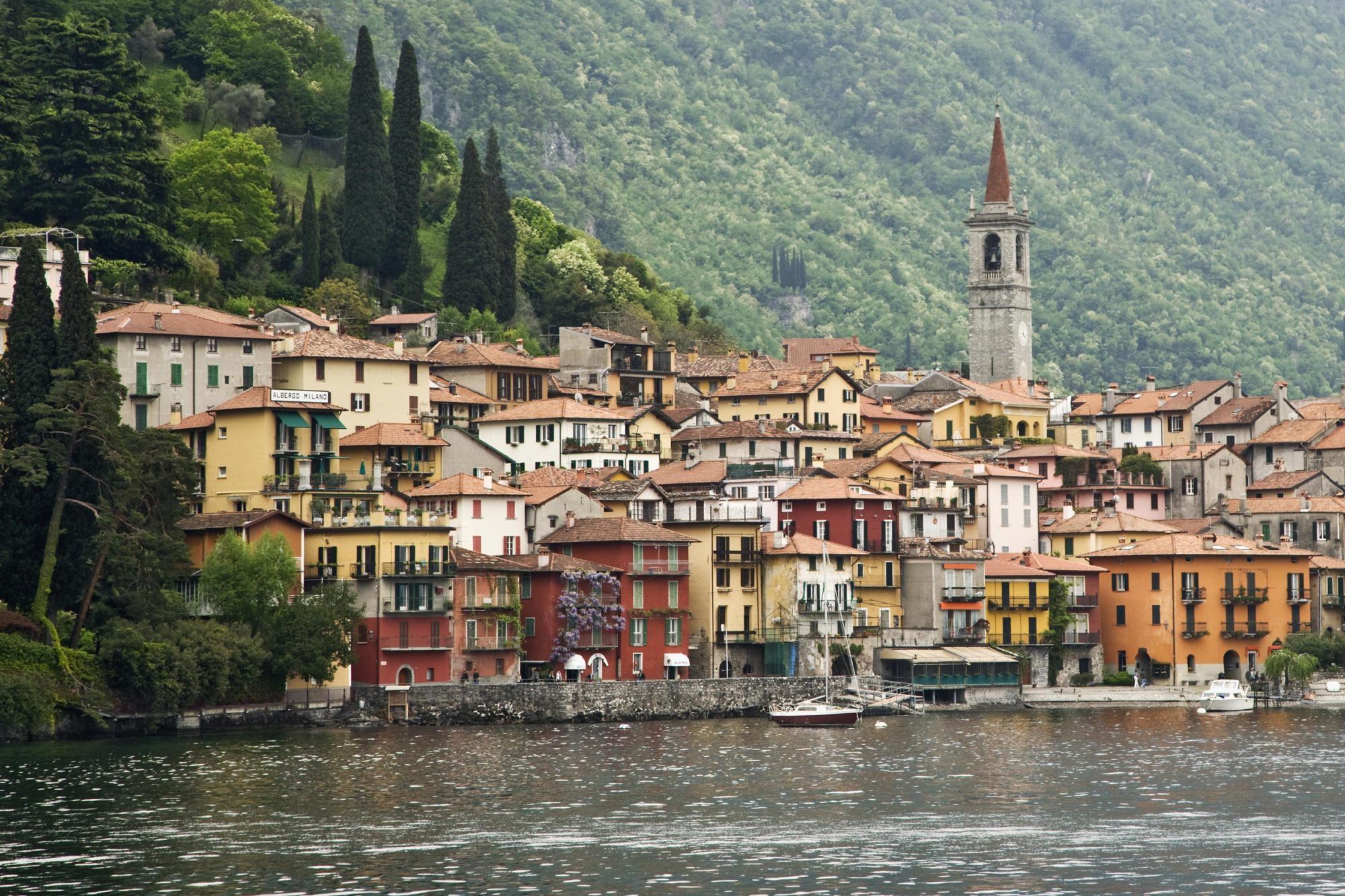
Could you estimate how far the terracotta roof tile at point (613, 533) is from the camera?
106 metres

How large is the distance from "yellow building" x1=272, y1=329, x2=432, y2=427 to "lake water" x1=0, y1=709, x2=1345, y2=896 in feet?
83.7

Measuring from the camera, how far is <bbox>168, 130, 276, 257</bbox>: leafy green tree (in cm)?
13275

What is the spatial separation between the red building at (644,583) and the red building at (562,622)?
2.07 feet

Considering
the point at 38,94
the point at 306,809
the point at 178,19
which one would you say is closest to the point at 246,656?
the point at 306,809

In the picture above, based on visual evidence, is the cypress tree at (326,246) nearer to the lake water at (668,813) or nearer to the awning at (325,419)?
the awning at (325,419)

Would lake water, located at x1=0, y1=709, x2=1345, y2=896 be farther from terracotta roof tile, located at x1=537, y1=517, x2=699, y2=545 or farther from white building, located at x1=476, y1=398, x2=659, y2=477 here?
white building, located at x1=476, y1=398, x2=659, y2=477

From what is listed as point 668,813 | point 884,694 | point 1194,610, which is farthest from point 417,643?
point 1194,610

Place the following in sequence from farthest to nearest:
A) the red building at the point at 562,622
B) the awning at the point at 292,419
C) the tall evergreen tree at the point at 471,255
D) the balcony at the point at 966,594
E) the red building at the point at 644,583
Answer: the tall evergreen tree at the point at 471,255, the balcony at the point at 966,594, the awning at the point at 292,419, the red building at the point at 644,583, the red building at the point at 562,622

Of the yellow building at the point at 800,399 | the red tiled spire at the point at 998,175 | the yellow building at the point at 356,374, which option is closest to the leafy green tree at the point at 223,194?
the yellow building at the point at 356,374

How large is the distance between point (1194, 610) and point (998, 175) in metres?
74.1

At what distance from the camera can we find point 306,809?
69.4 m

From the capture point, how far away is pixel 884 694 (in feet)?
357

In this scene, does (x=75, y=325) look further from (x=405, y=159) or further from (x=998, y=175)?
(x=998, y=175)

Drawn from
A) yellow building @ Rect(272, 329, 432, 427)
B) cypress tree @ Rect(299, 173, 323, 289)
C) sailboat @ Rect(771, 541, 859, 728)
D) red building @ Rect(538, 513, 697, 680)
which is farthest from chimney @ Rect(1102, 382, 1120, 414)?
sailboat @ Rect(771, 541, 859, 728)
